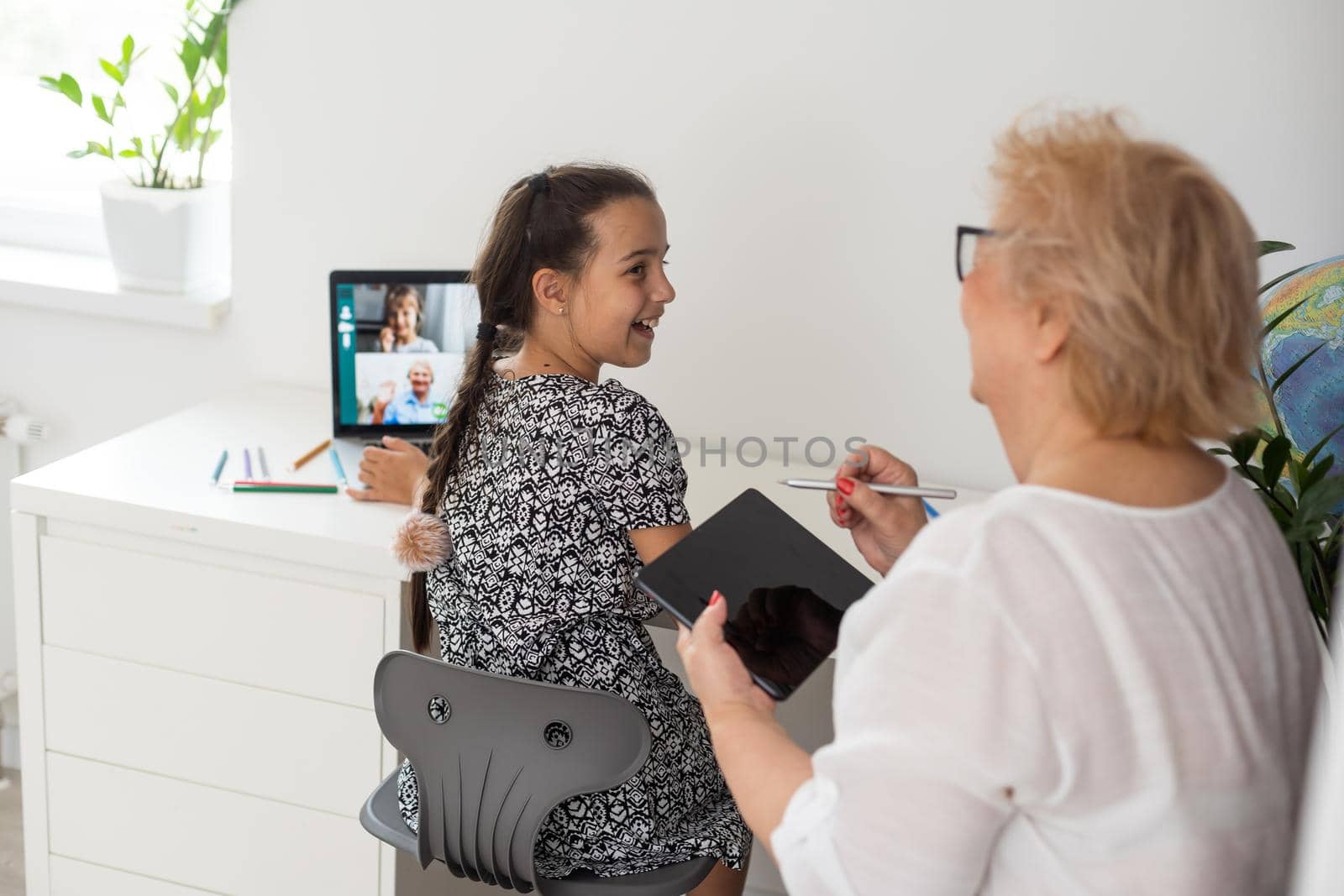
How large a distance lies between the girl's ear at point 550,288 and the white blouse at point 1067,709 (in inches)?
29.9

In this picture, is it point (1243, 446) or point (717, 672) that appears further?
point (1243, 446)

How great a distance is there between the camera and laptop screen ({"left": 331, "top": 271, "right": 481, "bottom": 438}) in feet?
6.21

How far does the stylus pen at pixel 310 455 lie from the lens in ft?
5.93

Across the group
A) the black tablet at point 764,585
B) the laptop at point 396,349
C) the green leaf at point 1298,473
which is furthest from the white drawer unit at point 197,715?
the green leaf at point 1298,473

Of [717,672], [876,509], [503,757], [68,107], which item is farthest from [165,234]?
[717,672]

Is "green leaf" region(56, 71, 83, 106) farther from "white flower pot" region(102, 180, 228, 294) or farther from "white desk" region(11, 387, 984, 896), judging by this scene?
"white desk" region(11, 387, 984, 896)

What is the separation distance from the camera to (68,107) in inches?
94.6

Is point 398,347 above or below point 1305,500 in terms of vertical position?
below

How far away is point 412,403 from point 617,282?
1.90ft

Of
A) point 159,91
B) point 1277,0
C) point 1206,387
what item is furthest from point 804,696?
point 159,91

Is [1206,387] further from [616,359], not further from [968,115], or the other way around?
[968,115]

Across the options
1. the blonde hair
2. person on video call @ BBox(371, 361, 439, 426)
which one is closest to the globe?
the blonde hair

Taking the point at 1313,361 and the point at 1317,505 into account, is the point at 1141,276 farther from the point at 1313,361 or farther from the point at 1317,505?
the point at 1313,361

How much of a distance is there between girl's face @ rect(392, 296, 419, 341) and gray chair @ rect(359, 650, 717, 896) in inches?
29.0
